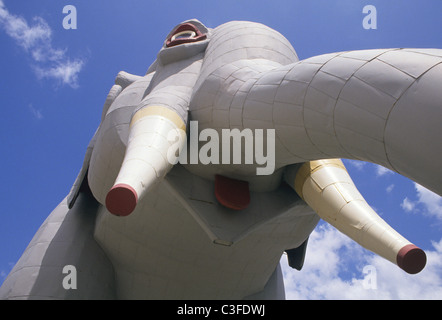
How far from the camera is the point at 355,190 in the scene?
5102 millimetres

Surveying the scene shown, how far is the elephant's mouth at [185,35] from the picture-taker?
6.74m

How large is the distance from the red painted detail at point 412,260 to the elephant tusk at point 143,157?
7.34 ft

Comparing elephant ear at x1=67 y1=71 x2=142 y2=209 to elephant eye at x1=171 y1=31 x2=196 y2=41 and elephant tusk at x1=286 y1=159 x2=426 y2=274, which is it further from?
elephant tusk at x1=286 y1=159 x2=426 y2=274

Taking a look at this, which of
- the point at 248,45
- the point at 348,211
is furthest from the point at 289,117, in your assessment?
the point at 248,45

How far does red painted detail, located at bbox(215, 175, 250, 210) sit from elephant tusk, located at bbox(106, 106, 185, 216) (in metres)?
0.86

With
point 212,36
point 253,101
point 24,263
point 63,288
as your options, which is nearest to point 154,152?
point 253,101

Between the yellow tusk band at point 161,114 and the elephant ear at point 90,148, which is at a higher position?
the elephant ear at point 90,148

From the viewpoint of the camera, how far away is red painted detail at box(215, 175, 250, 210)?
5.25m

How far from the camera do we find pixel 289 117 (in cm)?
404
